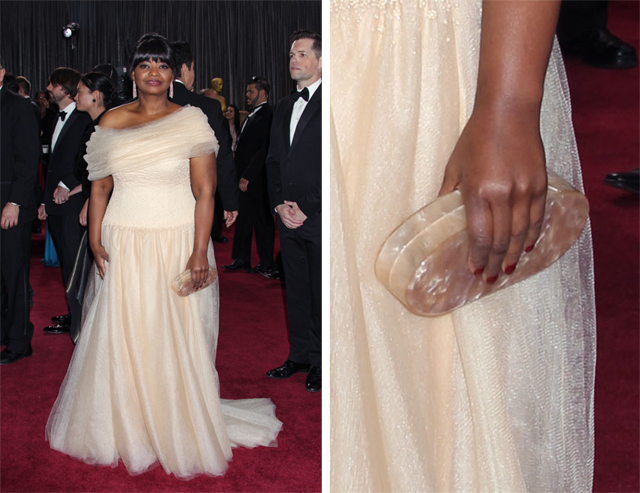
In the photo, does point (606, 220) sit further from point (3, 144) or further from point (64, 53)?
point (64, 53)

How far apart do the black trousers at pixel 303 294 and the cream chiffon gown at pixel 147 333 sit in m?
0.73

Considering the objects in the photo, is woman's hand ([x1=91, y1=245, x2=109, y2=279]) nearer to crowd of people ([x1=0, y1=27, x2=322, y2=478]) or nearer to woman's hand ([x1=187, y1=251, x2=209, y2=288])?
crowd of people ([x1=0, y1=27, x2=322, y2=478])

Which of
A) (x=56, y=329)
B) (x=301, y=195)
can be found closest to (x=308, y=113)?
(x=301, y=195)

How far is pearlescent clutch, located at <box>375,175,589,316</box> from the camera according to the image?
0.51 m

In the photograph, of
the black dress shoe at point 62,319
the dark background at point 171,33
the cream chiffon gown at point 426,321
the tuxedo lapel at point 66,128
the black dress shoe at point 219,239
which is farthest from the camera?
the dark background at point 171,33

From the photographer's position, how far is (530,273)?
1.82ft

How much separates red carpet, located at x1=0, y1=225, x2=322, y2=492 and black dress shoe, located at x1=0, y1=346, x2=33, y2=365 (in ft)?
0.10

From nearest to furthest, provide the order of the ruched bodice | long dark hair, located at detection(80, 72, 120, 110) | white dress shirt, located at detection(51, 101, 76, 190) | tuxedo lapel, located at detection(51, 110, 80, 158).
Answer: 1. the ruched bodice
2. long dark hair, located at detection(80, 72, 120, 110)
3. tuxedo lapel, located at detection(51, 110, 80, 158)
4. white dress shirt, located at detection(51, 101, 76, 190)

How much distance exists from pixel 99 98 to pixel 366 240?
3053 mm

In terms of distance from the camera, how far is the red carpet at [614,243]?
64 centimetres

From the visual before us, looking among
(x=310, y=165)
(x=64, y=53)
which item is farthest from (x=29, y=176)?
(x=64, y=53)

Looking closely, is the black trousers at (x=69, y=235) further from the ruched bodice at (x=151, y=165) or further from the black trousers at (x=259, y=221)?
the black trousers at (x=259, y=221)

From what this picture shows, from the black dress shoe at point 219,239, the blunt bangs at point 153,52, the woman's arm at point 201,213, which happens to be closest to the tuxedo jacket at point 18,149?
the blunt bangs at point 153,52

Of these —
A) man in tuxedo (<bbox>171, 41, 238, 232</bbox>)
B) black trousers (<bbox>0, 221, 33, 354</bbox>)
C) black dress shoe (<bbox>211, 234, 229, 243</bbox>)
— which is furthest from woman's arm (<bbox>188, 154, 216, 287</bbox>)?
black dress shoe (<bbox>211, 234, 229, 243</bbox>)
